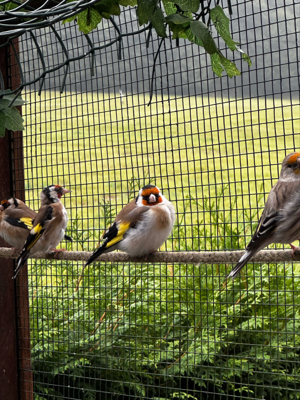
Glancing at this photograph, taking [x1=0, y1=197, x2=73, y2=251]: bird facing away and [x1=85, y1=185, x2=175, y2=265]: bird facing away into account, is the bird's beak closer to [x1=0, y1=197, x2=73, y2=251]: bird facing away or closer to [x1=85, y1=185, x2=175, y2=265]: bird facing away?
[x1=85, y1=185, x2=175, y2=265]: bird facing away

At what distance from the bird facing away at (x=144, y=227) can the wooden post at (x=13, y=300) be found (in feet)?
2.81

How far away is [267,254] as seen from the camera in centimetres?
177

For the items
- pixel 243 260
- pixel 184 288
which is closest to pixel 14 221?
pixel 184 288

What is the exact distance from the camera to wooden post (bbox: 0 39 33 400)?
9.07 feet

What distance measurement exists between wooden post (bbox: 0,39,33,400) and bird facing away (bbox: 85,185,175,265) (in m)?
0.86

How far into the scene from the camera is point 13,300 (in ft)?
9.26

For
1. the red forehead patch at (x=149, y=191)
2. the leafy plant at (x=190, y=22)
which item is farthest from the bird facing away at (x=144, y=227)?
the leafy plant at (x=190, y=22)

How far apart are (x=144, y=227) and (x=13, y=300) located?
112 cm

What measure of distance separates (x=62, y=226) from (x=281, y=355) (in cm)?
140

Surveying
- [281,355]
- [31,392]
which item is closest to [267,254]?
[281,355]

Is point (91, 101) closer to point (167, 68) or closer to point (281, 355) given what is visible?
point (167, 68)

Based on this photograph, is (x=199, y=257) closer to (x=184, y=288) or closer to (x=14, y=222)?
(x=184, y=288)

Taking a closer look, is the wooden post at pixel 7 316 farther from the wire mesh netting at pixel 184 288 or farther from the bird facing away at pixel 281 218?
the bird facing away at pixel 281 218

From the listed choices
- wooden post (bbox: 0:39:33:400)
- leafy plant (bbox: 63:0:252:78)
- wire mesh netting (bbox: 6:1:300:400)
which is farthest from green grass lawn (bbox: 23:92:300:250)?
leafy plant (bbox: 63:0:252:78)
